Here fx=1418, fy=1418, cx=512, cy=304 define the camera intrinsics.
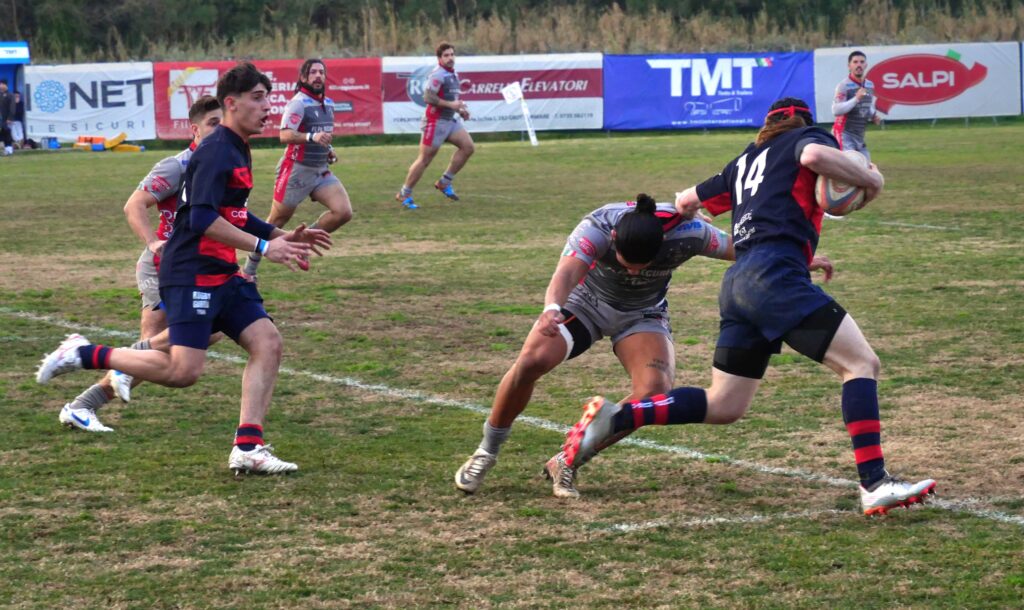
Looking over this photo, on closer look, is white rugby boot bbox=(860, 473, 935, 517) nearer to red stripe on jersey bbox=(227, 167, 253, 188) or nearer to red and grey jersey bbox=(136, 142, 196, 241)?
red stripe on jersey bbox=(227, 167, 253, 188)

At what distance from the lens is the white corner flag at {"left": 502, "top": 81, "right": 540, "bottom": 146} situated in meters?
35.5

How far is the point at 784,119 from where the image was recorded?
5.96 meters

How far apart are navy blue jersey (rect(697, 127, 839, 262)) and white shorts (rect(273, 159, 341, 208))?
8522 mm

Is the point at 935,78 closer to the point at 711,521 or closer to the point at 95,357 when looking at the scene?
the point at 95,357

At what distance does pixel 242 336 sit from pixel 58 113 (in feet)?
102

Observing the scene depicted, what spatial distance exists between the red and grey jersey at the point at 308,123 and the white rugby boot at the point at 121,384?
Answer: 6694 millimetres

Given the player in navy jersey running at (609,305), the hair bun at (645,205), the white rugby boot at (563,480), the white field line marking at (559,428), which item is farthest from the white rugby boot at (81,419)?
the hair bun at (645,205)

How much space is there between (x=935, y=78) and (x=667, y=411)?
3586 centimetres

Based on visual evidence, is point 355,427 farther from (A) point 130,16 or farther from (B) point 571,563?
(A) point 130,16

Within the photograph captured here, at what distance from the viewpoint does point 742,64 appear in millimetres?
38750

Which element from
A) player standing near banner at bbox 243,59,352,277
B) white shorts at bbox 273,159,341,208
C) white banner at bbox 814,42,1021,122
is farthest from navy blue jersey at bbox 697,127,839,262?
white banner at bbox 814,42,1021,122

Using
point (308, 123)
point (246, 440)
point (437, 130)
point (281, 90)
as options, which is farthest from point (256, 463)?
point (281, 90)

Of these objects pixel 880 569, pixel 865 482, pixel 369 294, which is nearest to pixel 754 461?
pixel 865 482

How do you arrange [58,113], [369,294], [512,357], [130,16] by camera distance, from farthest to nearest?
[130,16]
[58,113]
[369,294]
[512,357]
